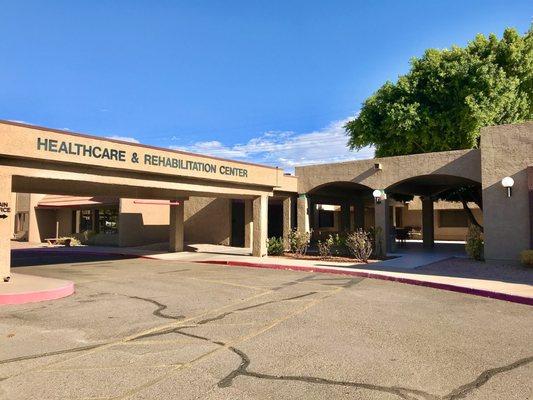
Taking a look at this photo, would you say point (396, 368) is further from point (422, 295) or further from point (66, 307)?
point (66, 307)

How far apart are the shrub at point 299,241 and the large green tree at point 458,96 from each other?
390 inches

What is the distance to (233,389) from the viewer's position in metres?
4.72

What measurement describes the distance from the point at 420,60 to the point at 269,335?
2816 cm

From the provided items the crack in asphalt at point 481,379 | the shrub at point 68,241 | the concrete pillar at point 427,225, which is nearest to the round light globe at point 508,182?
the concrete pillar at point 427,225

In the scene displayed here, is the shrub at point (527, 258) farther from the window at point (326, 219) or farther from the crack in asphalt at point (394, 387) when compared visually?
the window at point (326, 219)

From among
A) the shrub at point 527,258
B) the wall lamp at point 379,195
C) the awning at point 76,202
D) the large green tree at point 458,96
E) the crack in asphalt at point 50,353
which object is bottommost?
the crack in asphalt at point 50,353

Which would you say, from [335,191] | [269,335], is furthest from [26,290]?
[335,191]

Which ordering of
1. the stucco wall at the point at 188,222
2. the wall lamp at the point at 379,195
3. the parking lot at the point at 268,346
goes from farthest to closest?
the stucco wall at the point at 188,222 < the wall lamp at the point at 379,195 < the parking lot at the point at 268,346

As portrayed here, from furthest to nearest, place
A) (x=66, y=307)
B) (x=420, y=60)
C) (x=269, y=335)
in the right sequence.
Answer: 1. (x=420, y=60)
2. (x=66, y=307)
3. (x=269, y=335)

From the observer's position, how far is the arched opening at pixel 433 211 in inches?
915

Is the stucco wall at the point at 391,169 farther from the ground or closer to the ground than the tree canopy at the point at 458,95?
closer to the ground

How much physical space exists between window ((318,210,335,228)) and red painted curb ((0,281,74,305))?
81.1ft

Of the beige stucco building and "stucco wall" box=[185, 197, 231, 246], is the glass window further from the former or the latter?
"stucco wall" box=[185, 197, 231, 246]

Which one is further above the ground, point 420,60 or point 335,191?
point 420,60
